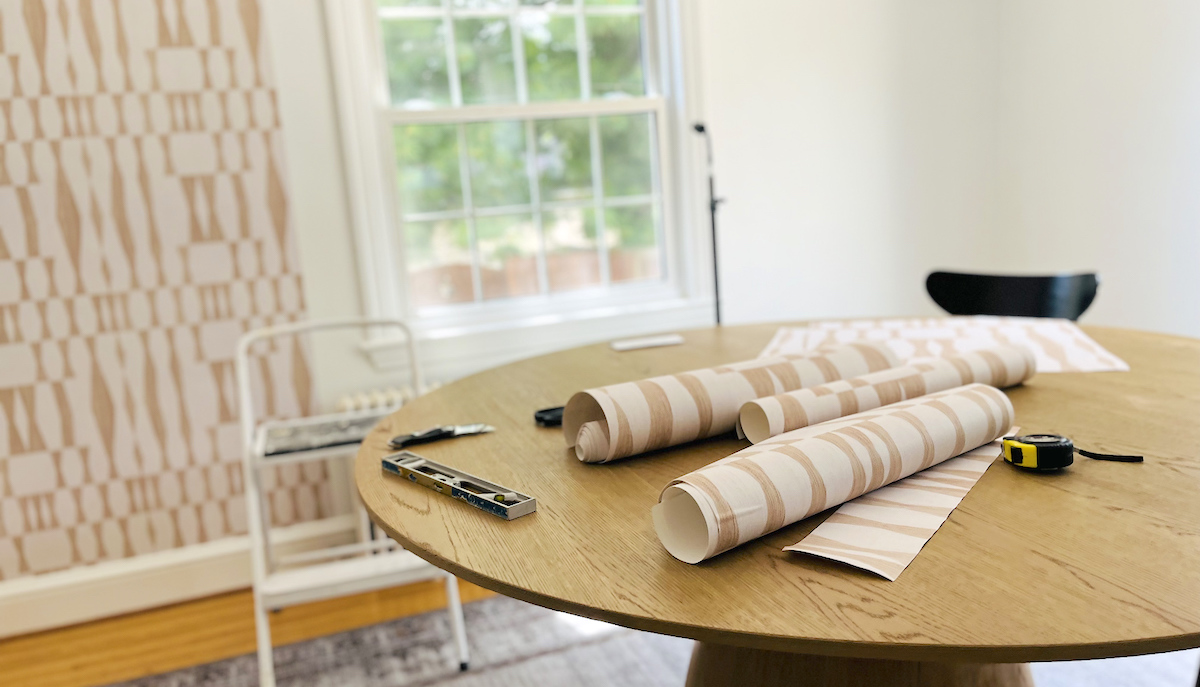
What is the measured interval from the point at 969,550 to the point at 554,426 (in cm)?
69

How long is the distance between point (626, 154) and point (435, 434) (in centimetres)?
218

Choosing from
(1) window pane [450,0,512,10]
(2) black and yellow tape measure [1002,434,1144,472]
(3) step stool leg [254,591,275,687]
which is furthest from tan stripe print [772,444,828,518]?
(1) window pane [450,0,512,10]

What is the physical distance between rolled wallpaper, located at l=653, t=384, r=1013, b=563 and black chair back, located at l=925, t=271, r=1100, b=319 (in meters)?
1.52

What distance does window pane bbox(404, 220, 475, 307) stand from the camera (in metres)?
3.05

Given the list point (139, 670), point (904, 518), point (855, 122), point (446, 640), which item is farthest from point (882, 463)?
point (855, 122)

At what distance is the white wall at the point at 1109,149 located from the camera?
299cm

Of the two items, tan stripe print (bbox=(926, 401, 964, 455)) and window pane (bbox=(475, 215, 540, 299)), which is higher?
window pane (bbox=(475, 215, 540, 299))

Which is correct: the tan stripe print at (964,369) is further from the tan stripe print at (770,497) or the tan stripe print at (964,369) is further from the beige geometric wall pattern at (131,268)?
the beige geometric wall pattern at (131,268)

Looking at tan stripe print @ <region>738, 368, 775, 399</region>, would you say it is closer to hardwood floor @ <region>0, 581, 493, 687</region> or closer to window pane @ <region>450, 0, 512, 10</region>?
hardwood floor @ <region>0, 581, 493, 687</region>

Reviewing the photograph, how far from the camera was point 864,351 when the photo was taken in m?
1.38

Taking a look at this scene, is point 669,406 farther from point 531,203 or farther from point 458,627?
point 531,203

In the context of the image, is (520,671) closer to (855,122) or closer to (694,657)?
(694,657)

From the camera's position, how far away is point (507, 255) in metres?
3.19

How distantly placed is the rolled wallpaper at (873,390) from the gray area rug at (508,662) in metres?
1.10
